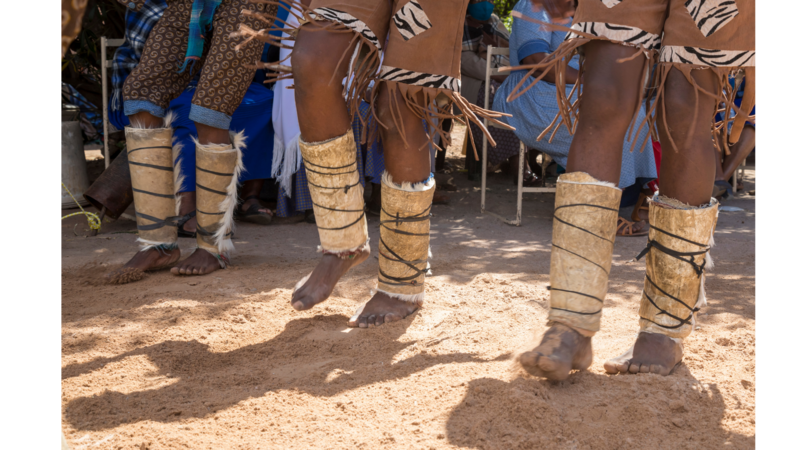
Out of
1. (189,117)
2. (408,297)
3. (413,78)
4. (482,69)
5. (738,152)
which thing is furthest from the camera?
(482,69)

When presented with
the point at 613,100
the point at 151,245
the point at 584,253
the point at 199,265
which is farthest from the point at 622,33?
the point at 151,245

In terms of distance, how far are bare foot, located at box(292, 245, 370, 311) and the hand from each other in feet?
9.25

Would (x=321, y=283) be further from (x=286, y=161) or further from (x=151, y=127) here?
(x=286, y=161)

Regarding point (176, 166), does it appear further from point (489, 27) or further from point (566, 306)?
point (489, 27)

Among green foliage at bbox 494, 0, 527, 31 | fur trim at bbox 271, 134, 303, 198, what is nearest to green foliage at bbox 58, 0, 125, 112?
fur trim at bbox 271, 134, 303, 198

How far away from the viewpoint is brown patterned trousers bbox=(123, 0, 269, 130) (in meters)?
2.69

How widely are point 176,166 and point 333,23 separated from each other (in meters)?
1.28

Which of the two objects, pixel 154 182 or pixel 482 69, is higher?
pixel 482 69

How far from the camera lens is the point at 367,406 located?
1457 mm

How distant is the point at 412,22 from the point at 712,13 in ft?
2.91

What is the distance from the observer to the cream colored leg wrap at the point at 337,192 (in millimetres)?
2053

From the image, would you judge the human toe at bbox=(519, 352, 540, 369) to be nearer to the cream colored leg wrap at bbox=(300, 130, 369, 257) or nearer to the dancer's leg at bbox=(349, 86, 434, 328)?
the dancer's leg at bbox=(349, 86, 434, 328)

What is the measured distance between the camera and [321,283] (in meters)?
2.14

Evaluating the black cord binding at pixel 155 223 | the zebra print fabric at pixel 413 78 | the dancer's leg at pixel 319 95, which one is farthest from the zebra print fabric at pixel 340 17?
the black cord binding at pixel 155 223
